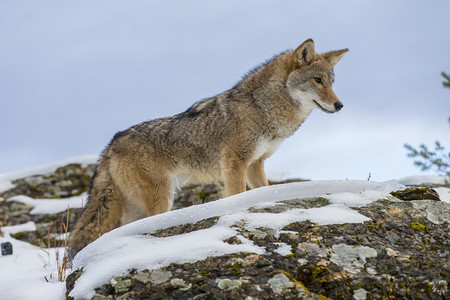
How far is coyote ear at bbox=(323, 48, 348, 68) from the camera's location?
7.27m

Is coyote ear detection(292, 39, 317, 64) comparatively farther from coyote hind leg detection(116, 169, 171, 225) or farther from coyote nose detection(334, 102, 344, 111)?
coyote hind leg detection(116, 169, 171, 225)

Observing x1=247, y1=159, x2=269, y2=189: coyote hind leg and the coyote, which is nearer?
the coyote

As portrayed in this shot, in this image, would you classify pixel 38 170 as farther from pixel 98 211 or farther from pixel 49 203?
pixel 98 211

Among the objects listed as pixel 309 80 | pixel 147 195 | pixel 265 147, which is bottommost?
pixel 147 195

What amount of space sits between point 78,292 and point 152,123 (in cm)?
446

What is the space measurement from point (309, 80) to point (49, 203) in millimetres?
8829

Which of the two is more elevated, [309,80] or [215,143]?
[309,80]

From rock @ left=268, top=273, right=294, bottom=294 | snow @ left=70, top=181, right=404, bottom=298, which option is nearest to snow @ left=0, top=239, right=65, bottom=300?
snow @ left=70, top=181, right=404, bottom=298

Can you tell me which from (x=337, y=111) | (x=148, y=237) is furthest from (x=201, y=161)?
(x=148, y=237)

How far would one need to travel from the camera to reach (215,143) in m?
6.79

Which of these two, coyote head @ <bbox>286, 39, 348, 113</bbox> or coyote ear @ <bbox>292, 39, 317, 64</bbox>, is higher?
coyote ear @ <bbox>292, 39, 317, 64</bbox>

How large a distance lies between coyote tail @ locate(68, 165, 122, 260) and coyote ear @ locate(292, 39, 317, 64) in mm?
3387

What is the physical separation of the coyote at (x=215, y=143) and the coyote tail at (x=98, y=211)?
0.05ft

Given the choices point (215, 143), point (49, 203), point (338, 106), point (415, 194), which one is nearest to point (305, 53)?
point (338, 106)
